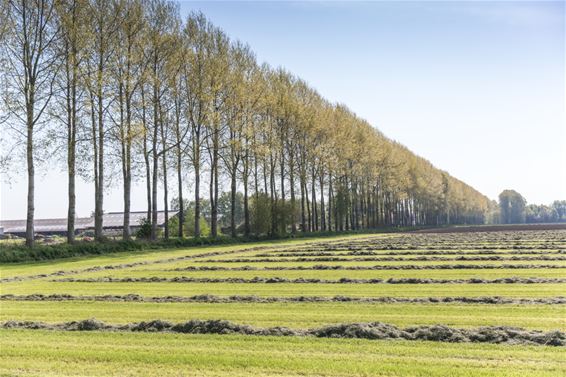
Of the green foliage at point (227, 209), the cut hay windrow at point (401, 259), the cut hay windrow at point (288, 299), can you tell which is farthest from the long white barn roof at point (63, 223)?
the cut hay windrow at point (288, 299)

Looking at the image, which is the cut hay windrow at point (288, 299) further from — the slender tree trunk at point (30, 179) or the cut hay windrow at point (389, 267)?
the slender tree trunk at point (30, 179)

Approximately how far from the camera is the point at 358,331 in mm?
10742

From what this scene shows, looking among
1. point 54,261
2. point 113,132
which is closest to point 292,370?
point 54,261

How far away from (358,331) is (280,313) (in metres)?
2.82

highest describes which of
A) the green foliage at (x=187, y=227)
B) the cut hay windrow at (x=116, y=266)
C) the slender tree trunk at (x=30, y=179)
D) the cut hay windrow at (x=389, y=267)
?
the slender tree trunk at (x=30, y=179)

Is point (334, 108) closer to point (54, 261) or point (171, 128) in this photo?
point (171, 128)

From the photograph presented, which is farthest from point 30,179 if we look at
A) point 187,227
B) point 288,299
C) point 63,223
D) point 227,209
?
point 227,209

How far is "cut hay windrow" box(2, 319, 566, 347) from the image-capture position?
1019cm

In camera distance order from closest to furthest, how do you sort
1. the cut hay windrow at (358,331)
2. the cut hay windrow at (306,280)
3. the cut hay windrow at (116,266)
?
the cut hay windrow at (358,331) → the cut hay windrow at (306,280) → the cut hay windrow at (116,266)

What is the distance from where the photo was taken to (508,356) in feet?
30.0

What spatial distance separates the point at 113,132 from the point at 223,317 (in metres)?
29.9

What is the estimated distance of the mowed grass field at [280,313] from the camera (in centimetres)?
889

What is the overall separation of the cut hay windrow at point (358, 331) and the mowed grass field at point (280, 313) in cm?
34

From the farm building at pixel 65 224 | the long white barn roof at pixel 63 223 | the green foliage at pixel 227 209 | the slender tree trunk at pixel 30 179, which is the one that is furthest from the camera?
the green foliage at pixel 227 209
